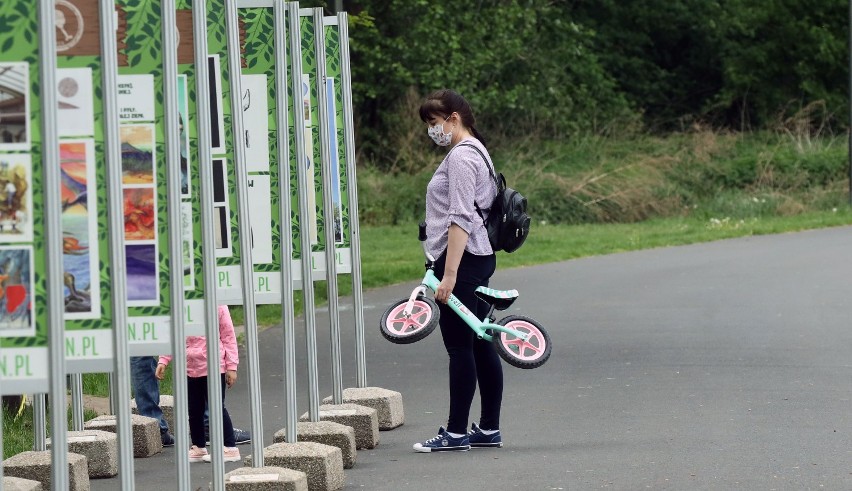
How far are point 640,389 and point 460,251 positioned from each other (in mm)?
2760

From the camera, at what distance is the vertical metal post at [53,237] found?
5289mm

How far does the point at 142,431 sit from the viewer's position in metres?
9.00

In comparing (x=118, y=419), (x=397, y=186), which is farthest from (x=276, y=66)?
(x=397, y=186)

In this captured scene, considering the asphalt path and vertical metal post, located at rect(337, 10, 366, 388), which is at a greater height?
vertical metal post, located at rect(337, 10, 366, 388)

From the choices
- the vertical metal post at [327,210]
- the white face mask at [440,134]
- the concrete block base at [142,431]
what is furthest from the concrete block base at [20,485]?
the white face mask at [440,134]

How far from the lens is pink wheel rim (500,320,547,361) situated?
874cm

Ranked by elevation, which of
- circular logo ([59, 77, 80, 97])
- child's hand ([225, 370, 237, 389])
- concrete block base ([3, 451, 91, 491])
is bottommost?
concrete block base ([3, 451, 91, 491])

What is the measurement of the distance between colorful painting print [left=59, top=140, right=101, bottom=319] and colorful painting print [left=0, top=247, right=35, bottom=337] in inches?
16.4

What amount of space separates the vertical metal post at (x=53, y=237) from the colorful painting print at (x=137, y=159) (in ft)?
3.13

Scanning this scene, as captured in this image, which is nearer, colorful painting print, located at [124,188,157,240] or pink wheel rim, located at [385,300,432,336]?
colorful painting print, located at [124,188,157,240]

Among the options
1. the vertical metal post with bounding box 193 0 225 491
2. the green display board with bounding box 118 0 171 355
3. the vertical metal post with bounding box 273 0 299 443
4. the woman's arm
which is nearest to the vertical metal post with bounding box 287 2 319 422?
the vertical metal post with bounding box 273 0 299 443

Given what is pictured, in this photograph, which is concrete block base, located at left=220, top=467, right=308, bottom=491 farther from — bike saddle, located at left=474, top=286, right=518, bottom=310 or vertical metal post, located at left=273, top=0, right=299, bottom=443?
A: bike saddle, located at left=474, top=286, right=518, bottom=310

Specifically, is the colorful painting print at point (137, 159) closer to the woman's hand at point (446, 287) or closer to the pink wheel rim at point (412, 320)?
the woman's hand at point (446, 287)

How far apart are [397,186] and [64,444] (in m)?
25.8
